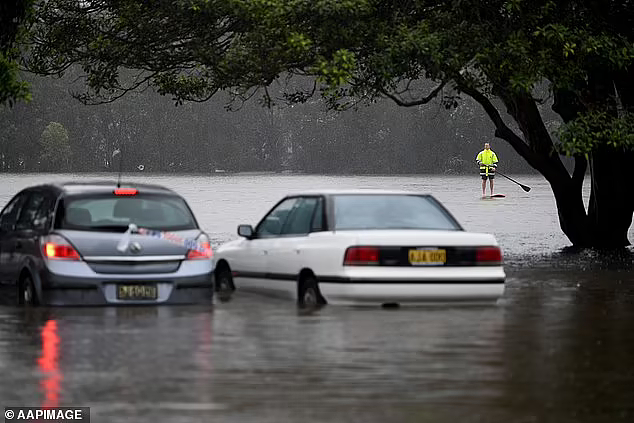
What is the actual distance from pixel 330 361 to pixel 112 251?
4.08 metres

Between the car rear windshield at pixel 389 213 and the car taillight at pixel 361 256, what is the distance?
2.72 feet

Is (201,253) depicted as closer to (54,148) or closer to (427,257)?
(427,257)

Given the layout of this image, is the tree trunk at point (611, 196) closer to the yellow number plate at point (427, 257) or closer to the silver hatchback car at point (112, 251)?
the yellow number plate at point (427, 257)

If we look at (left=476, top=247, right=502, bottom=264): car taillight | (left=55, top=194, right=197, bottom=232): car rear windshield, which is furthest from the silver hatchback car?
(left=476, top=247, right=502, bottom=264): car taillight

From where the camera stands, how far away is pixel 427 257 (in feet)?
51.6

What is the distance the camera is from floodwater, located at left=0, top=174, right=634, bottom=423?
9.88 m

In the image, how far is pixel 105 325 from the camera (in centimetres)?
1472

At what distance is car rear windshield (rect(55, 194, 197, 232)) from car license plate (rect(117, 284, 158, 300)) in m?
0.56

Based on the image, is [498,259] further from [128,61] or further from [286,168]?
[286,168]

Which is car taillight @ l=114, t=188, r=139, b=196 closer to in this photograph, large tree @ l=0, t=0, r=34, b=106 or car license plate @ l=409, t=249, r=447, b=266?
car license plate @ l=409, t=249, r=447, b=266

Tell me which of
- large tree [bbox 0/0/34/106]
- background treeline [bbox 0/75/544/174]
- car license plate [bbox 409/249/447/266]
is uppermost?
background treeline [bbox 0/75/544/174]

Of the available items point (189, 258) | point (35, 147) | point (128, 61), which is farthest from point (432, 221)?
point (35, 147)

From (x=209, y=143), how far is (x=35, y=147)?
47.8 ft

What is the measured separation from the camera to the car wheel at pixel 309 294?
16.1m
